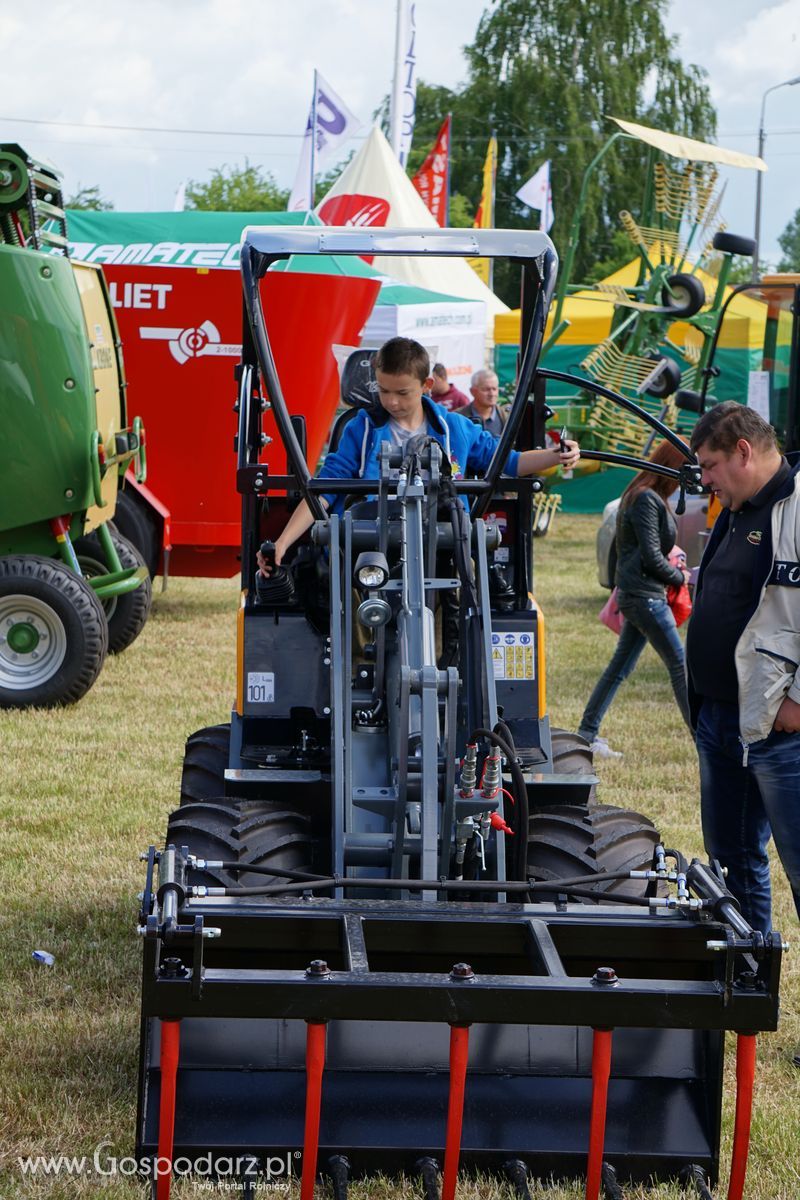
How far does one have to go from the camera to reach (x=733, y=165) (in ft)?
53.2

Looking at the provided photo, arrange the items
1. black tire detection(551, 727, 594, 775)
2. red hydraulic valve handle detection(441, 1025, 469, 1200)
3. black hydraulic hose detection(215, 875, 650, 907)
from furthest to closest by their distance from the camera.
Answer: black tire detection(551, 727, 594, 775) → black hydraulic hose detection(215, 875, 650, 907) → red hydraulic valve handle detection(441, 1025, 469, 1200)

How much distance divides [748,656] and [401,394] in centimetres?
136

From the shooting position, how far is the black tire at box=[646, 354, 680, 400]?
16594 mm

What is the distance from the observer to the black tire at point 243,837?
3.84 metres

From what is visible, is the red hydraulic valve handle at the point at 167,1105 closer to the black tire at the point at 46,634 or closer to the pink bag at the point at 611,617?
the black tire at the point at 46,634

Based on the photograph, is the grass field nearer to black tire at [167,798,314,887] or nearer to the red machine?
black tire at [167,798,314,887]

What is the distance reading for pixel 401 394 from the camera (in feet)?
14.9

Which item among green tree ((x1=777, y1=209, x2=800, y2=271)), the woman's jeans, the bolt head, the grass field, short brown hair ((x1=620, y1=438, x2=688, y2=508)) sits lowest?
the grass field

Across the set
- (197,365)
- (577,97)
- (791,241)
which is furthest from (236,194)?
(791,241)

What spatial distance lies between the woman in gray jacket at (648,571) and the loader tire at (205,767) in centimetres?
314

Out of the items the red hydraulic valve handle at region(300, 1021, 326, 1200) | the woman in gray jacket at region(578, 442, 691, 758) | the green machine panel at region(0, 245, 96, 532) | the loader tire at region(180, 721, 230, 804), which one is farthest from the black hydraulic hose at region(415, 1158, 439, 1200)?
the green machine panel at region(0, 245, 96, 532)

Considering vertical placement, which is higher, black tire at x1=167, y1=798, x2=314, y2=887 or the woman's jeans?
black tire at x1=167, y1=798, x2=314, y2=887

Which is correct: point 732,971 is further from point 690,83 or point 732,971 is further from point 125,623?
point 690,83

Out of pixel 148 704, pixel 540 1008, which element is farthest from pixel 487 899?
pixel 148 704
